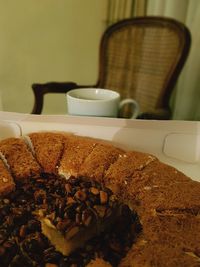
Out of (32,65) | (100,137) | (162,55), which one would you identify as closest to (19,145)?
(100,137)

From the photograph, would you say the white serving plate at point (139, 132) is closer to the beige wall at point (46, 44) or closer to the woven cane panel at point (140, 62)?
the woven cane panel at point (140, 62)

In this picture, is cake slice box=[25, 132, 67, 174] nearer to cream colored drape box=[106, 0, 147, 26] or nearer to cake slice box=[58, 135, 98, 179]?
cake slice box=[58, 135, 98, 179]

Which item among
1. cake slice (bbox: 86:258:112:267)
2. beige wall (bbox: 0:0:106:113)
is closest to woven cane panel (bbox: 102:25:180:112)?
beige wall (bbox: 0:0:106:113)

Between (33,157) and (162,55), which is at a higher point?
(162,55)

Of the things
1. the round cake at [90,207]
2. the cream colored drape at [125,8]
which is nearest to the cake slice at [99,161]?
the round cake at [90,207]

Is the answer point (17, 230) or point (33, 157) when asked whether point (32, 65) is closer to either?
point (33, 157)
